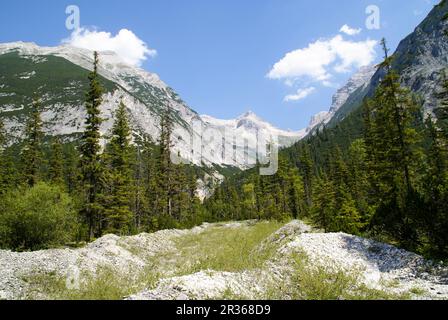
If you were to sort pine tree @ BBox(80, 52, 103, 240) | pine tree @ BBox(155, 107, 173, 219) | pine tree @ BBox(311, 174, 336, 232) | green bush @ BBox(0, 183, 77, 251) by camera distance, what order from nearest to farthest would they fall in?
green bush @ BBox(0, 183, 77, 251)
pine tree @ BBox(311, 174, 336, 232)
pine tree @ BBox(80, 52, 103, 240)
pine tree @ BBox(155, 107, 173, 219)

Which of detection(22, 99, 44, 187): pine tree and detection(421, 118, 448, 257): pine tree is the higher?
detection(22, 99, 44, 187): pine tree

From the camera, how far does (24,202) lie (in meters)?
24.5

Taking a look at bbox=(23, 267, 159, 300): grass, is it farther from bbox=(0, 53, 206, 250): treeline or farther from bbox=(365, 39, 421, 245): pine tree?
bbox=(365, 39, 421, 245): pine tree

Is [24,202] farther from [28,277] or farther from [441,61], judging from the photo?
[441,61]

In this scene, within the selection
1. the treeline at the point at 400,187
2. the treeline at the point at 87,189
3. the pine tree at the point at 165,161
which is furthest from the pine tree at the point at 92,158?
the treeline at the point at 400,187

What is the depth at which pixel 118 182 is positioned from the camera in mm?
37688

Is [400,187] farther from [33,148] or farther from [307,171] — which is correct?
[307,171]

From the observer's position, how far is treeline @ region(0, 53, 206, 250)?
24.3 meters

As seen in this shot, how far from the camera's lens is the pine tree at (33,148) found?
129 ft

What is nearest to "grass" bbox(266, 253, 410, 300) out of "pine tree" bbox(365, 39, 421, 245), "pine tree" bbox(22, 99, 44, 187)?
"pine tree" bbox(365, 39, 421, 245)

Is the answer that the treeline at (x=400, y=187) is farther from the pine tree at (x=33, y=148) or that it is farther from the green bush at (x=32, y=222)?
the pine tree at (x=33, y=148)

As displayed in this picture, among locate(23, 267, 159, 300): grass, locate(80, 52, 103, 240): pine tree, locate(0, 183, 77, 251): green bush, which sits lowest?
locate(23, 267, 159, 300): grass

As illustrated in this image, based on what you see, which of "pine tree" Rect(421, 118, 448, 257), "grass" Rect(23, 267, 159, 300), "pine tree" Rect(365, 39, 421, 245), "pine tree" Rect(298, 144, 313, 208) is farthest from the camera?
"pine tree" Rect(298, 144, 313, 208)

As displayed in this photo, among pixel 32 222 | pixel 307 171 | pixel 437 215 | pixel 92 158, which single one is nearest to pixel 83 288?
pixel 32 222
